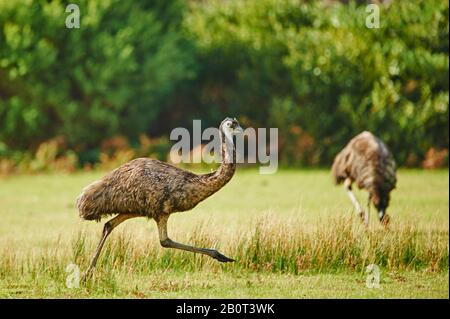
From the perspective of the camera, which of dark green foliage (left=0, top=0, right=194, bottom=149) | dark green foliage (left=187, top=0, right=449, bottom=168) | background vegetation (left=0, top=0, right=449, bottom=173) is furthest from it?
dark green foliage (left=187, top=0, right=449, bottom=168)

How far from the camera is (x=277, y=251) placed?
38.6ft

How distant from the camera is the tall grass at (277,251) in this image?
456 inches

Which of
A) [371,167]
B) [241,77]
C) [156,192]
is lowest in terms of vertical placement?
[156,192]

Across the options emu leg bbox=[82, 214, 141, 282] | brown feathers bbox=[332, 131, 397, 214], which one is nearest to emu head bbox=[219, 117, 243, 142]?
emu leg bbox=[82, 214, 141, 282]

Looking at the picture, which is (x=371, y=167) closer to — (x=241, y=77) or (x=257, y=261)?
(x=257, y=261)

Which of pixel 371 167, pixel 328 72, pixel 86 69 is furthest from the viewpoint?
pixel 328 72

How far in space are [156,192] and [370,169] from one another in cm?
521

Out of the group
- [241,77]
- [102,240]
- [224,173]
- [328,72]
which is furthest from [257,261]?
[241,77]

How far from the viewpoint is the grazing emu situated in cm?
1482

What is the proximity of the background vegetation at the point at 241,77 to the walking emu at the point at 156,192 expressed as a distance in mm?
11458

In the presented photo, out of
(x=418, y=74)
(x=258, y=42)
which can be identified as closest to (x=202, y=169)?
(x=258, y=42)

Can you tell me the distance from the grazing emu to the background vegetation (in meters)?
6.94

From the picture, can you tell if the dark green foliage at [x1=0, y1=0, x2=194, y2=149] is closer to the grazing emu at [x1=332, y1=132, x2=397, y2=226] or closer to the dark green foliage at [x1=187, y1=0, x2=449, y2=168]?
the dark green foliage at [x1=187, y1=0, x2=449, y2=168]

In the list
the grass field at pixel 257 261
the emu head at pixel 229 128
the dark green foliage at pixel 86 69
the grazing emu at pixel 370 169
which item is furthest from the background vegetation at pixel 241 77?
the emu head at pixel 229 128
